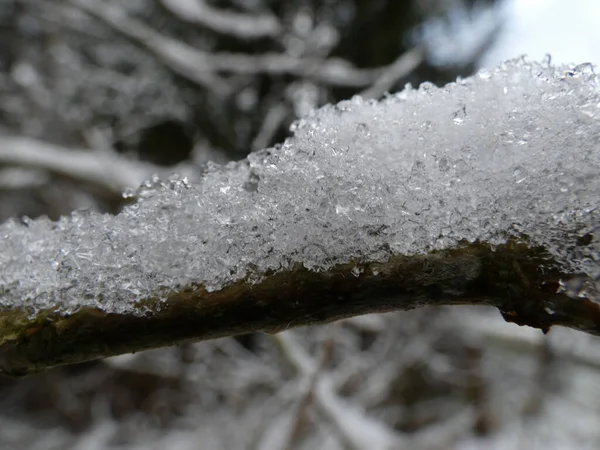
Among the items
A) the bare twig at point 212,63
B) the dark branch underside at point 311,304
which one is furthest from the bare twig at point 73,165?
the dark branch underside at point 311,304

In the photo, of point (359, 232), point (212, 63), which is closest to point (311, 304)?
point (359, 232)

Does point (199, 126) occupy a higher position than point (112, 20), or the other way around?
point (199, 126)

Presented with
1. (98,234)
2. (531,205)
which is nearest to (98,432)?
(98,234)

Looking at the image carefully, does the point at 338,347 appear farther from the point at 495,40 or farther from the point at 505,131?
the point at 495,40

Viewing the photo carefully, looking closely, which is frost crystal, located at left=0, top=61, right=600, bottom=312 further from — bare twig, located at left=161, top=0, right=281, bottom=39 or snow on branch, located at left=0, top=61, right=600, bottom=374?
bare twig, located at left=161, top=0, right=281, bottom=39

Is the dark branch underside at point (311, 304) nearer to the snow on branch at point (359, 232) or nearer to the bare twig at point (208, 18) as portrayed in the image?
the snow on branch at point (359, 232)
